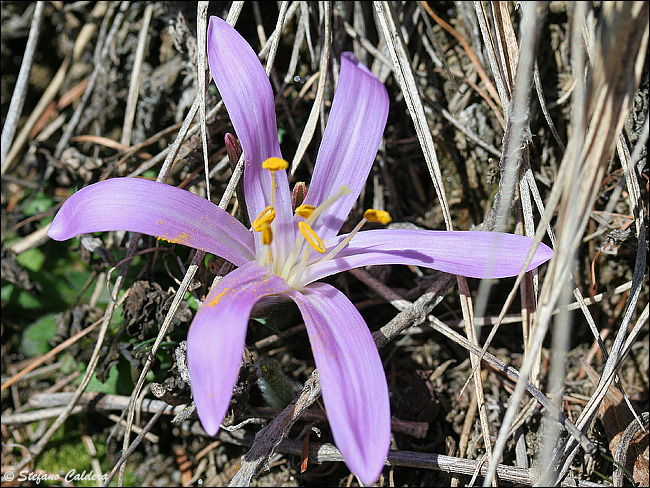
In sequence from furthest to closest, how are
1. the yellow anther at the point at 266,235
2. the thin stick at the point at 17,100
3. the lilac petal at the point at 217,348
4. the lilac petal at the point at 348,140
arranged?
the thin stick at the point at 17,100
the lilac petal at the point at 348,140
the yellow anther at the point at 266,235
the lilac petal at the point at 217,348

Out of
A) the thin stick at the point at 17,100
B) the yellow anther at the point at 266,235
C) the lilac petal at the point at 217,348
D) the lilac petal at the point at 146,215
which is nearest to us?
the lilac petal at the point at 217,348

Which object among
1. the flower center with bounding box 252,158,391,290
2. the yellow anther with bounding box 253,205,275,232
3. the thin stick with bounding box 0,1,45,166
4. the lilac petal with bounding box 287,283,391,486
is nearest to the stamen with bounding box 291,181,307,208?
the flower center with bounding box 252,158,391,290

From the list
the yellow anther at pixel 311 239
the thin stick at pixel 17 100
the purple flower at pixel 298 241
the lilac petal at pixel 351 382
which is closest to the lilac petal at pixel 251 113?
the purple flower at pixel 298 241

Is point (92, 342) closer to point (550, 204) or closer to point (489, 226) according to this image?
point (489, 226)

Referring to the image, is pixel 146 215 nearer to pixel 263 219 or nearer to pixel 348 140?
pixel 263 219

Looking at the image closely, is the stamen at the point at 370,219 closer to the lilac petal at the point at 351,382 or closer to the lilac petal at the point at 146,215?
the lilac petal at the point at 351,382

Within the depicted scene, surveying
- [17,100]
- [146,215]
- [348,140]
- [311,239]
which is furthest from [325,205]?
[17,100]
